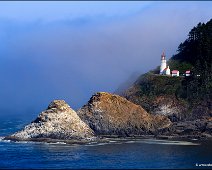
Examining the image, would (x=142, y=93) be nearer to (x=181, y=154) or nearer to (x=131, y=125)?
(x=131, y=125)

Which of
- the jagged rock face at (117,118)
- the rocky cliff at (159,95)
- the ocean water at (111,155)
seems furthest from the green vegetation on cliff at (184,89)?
the ocean water at (111,155)

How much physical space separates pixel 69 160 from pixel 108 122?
30.6 metres

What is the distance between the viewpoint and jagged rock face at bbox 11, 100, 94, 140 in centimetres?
11462

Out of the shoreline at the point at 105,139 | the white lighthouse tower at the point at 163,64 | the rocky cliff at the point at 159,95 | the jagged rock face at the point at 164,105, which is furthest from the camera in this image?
the white lighthouse tower at the point at 163,64

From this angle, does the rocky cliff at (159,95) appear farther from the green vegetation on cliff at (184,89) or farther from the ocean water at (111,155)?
the ocean water at (111,155)

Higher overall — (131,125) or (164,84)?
(164,84)

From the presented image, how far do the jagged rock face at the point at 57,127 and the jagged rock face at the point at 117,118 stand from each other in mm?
4024

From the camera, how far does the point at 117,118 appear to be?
121 metres

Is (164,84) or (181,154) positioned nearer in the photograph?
(181,154)

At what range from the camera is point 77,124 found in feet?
382

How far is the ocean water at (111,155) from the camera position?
86.4 m

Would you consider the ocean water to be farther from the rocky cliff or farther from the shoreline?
the rocky cliff

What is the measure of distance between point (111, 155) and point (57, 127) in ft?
70.8

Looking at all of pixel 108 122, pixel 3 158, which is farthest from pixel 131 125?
pixel 3 158
